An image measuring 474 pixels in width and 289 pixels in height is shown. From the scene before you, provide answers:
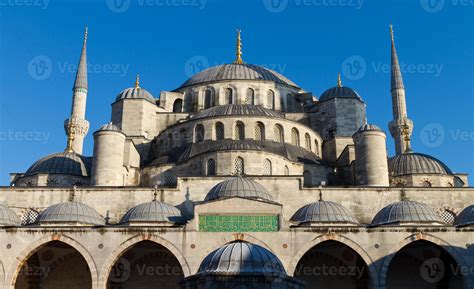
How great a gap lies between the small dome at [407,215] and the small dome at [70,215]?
10.2 metres

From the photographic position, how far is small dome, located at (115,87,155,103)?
30750mm

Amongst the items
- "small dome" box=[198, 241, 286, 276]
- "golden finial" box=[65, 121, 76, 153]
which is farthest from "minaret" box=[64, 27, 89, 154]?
"small dome" box=[198, 241, 286, 276]

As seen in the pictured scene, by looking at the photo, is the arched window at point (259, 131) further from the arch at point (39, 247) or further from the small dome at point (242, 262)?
the small dome at point (242, 262)

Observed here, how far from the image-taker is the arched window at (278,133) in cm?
2652

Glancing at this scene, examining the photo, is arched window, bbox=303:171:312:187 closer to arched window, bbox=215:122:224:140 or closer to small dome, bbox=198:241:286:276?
arched window, bbox=215:122:224:140

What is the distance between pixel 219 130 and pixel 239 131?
94 cm

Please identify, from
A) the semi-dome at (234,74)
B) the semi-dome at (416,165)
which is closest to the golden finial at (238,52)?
the semi-dome at (234,74)

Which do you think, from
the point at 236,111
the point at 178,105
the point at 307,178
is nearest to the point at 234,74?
the point at 178,105

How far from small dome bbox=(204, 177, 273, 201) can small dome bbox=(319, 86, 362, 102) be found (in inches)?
463

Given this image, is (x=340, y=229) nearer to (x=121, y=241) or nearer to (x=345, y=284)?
(x=345, y=284)

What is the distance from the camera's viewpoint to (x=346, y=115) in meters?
30.2

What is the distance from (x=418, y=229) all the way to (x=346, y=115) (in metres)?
12.0

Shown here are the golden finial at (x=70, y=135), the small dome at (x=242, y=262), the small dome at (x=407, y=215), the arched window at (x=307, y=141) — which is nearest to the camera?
the small dome at (x=242, y=262)

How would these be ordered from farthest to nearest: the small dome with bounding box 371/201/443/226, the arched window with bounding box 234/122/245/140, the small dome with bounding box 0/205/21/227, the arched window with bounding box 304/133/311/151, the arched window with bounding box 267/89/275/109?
the arched window with bounding box 267/89/275/109
the arched window with bounding box 304/133/311/151
the arched window with bounding box 234/122/245/140
the small dome with bounding box 0/205/21/227
the small dome with bounding box 371/201/443/226
